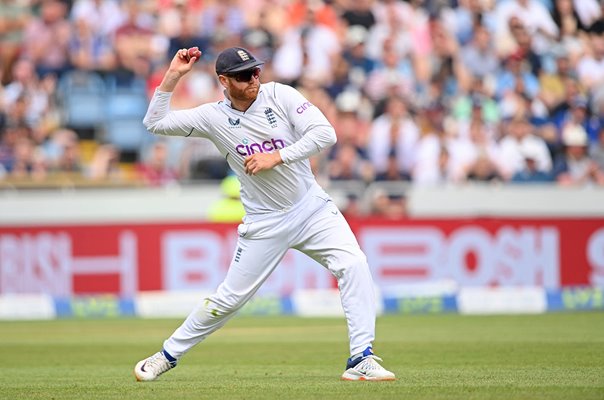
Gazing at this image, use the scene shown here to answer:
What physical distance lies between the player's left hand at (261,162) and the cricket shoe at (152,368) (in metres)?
1.39

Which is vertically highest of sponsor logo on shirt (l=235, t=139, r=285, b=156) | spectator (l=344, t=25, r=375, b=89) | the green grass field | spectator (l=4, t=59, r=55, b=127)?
spectator (l=344, t=25, r=375, b=89)

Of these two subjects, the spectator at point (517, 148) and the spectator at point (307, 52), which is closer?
the spectator at point (517, 148)

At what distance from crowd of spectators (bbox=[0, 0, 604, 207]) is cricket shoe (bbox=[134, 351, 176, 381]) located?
8.21 meters

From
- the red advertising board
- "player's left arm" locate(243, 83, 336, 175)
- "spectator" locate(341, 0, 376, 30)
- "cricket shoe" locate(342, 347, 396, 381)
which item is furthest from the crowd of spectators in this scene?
"cricket shoe" locate(342, 347, 396, 381)

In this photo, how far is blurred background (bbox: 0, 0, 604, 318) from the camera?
14.8m

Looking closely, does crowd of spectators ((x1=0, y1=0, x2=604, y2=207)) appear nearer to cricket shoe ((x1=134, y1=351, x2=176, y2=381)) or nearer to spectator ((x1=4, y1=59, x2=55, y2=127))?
spectator ((x1=4, y1=59, x2=55, y2=127))

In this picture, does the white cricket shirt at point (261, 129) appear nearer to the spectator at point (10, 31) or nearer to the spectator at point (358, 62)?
the spectator at point (358, 62)

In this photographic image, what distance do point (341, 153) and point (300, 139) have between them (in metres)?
8.68

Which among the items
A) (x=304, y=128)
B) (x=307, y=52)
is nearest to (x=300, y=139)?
(x=304, y=128)

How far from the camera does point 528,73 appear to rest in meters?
18.0

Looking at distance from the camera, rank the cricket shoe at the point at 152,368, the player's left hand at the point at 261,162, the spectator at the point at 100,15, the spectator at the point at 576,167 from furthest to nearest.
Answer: the spectator at the point at 100,15 → the spectator at the point at 576,167 → the cricket shoe at the point at 152,368 → the player's left hand at the point at 261,162

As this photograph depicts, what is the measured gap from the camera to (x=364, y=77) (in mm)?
17516

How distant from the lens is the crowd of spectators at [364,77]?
1625 cm

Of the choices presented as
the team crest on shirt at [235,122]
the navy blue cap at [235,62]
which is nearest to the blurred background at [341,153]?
the team crest on shirt at [235,122]
